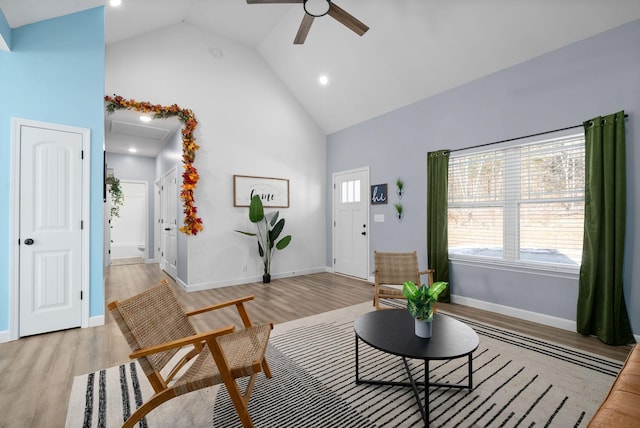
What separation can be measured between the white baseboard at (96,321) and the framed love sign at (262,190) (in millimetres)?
2470

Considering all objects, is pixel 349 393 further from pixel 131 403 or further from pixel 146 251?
pixel 146 251

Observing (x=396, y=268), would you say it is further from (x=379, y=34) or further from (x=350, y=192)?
A: (x=379, y=34)

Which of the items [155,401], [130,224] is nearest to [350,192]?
[155,401]

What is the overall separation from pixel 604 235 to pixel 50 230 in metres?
5.42

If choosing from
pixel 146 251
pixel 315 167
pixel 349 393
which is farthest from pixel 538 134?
pixel 146 251

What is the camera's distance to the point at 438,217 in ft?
13.7

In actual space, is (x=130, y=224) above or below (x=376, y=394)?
above

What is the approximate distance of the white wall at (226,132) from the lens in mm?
4429

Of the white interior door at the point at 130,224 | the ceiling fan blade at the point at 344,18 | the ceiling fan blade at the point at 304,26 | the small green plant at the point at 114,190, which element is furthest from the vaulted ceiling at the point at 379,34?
the white interior door at the point at 130,224

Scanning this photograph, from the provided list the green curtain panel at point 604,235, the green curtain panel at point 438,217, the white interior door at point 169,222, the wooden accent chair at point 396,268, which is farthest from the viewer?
the white interior door at point 169,222

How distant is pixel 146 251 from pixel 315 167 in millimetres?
4909

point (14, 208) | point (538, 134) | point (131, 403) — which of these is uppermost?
point (538, 134)

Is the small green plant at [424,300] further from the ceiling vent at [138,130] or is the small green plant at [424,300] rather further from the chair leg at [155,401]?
the ceiling vent at [138,130]

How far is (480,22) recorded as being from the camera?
3.31m
